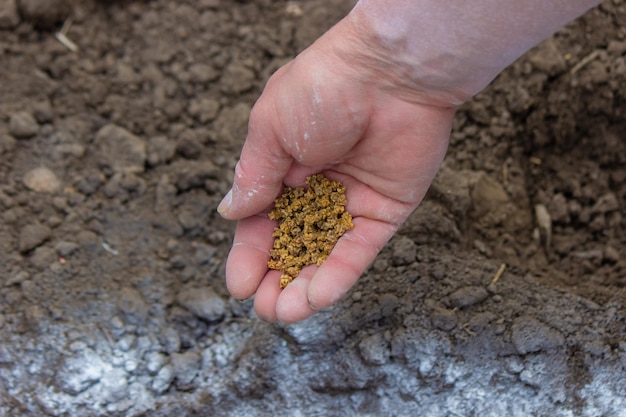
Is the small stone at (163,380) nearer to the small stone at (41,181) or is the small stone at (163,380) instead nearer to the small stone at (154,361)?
the small stone at (154,361)

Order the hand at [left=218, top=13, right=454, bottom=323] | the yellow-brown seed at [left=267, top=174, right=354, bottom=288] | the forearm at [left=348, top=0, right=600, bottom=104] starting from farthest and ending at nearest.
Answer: the yellow-brown seed at [left=267, top=174, right=354, bottom=288] → the hand at [left=218, top=13, right=454, bottom=323] → the forearm at [left=348, top=0, right=600, bottom=104]

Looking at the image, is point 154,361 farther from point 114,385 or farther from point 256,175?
point 256,175

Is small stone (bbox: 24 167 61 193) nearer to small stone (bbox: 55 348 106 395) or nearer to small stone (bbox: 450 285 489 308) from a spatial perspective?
small stone (bbox: 55 348 106 395)

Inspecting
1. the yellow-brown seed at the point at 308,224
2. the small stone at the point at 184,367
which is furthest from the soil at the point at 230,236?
the yellow-brown seed at the point at 308,224

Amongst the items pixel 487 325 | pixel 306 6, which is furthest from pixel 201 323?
pixel 306 6

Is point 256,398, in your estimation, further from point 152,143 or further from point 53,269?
point 152,143

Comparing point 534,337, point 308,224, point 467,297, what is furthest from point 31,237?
point 534,337

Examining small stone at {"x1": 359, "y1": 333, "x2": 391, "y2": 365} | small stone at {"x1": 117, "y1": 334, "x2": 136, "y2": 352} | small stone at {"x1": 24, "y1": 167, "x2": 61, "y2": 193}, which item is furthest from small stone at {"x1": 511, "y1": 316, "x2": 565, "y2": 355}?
small stone at {"x1": 24, "y1": 167, "x2": 61, "y2": 193}
